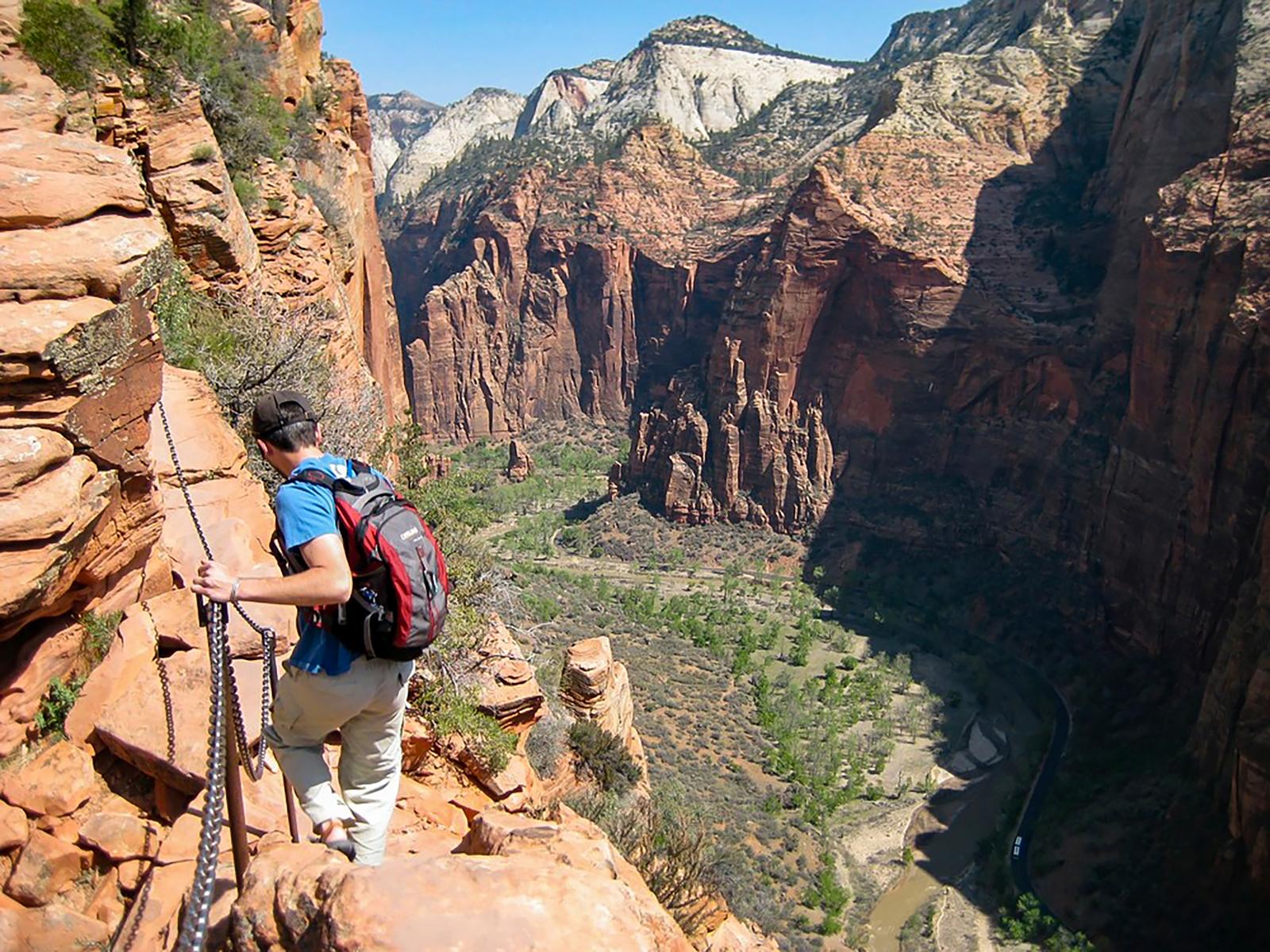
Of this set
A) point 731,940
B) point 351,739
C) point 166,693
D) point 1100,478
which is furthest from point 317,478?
point 1100,478

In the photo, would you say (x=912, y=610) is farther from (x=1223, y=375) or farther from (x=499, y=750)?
(x=499, y=750)

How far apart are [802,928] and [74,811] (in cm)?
A: 1889

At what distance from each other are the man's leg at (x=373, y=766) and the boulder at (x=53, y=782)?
182cm

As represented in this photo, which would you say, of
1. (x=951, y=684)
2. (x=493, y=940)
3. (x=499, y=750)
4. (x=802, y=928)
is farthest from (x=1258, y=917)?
(x=493, y=940)

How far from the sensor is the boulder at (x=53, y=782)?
4836 mm

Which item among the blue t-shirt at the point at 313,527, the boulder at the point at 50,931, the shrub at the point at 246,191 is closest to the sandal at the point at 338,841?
the blue t-shirt at the point at 313,527

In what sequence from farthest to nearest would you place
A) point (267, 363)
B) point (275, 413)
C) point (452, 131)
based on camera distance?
point (452, 131), point (267, 363), point (275, 413)

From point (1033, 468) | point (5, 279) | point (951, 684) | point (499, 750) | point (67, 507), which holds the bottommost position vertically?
point (951, 684)

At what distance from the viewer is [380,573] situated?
3748 millimetres

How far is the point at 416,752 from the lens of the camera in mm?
7770

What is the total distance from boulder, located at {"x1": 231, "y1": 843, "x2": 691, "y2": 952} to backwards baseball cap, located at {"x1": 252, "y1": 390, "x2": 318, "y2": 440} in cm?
182

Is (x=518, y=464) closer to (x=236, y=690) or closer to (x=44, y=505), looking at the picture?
(x=44, y=505)

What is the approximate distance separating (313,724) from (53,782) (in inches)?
79.9

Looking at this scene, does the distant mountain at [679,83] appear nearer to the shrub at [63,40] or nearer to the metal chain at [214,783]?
the shrub at [63,40]
